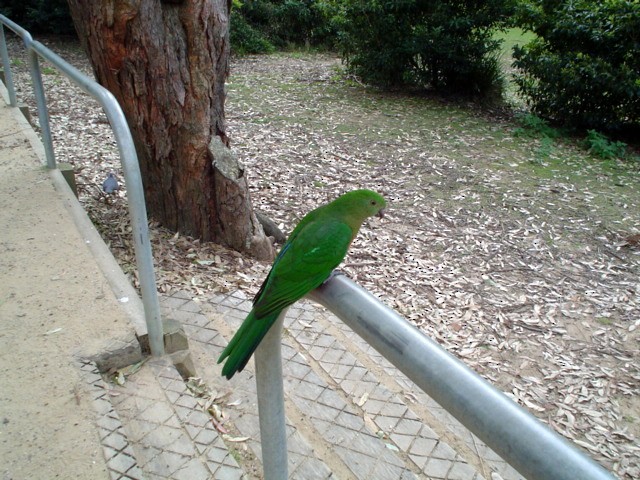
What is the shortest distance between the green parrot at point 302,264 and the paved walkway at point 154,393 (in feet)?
2.67

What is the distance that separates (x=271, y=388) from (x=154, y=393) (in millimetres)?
1121

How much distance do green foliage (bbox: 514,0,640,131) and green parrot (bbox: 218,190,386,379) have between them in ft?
23.6

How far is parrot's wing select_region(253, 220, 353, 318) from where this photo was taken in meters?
1.34

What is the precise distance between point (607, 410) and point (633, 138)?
6.68 metres

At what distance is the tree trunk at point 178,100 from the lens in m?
3.30

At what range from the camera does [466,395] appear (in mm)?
727

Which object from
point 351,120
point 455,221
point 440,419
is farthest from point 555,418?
point 351,120

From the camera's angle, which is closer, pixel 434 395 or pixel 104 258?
pixel 434 395

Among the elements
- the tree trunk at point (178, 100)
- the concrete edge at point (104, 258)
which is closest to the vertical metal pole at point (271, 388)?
the concrete edge at point (104, 258)

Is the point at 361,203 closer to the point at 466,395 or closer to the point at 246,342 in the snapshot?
the point at 246,342

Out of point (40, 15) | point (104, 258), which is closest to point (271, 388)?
point (104, 258)

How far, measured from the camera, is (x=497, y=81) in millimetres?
9789

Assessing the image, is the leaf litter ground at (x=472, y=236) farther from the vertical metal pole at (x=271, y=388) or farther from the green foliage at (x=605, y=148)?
the vertical metal pole at (x=271, y=388)

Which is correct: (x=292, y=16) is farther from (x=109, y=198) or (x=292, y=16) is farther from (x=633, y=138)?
(x=109, y=198)
